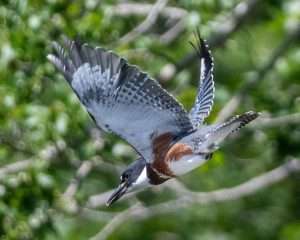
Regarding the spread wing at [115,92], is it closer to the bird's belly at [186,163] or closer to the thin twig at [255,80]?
the bird's belly at [186,163]

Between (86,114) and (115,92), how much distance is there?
0.76 meters

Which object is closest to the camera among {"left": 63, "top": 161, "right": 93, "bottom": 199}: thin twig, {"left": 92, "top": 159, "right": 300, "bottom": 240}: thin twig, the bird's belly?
the bird's belly

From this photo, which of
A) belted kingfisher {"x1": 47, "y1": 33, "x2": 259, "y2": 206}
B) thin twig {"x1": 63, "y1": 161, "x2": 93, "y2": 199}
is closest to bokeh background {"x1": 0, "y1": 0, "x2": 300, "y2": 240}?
thin twig {"x1": 63, "y1": 161, "x2": 93, "y2": 199}

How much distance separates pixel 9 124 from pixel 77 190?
466mm

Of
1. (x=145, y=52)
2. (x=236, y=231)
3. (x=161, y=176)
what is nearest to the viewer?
(x=161, y=176)

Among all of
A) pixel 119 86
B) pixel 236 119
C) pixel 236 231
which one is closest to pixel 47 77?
pixel 119 86

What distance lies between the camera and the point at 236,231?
820cm

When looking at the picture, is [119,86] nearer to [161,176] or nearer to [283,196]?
[161,176]

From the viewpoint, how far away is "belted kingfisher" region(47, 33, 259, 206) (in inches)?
195

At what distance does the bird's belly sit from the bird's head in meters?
0.13

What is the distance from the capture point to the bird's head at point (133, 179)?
516 cm

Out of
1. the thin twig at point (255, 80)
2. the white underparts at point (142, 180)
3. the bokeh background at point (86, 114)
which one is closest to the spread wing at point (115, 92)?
the white underparts at point (142, 180)

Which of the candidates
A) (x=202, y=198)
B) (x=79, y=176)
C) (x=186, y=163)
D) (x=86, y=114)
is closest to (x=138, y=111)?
(x=186, y=163)

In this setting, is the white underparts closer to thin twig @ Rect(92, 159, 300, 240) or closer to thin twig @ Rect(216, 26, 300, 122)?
thin twig @ Rect(216, 26, 300, 122)
